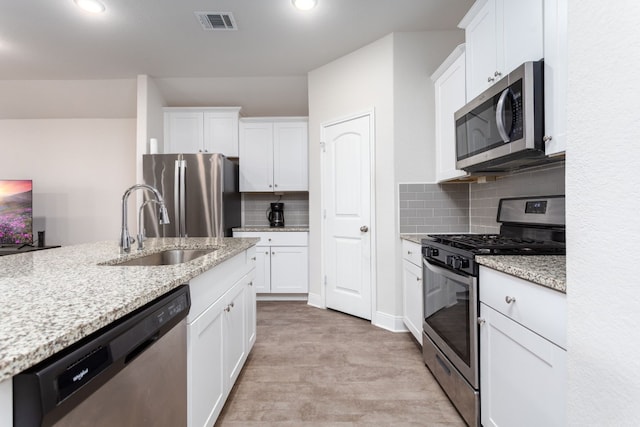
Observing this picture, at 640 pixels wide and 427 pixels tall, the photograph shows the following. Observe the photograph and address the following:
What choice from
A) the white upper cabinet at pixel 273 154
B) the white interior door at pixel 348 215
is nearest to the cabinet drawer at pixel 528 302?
the white interior door at pixel 348 215

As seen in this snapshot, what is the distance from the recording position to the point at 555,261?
4.00ft

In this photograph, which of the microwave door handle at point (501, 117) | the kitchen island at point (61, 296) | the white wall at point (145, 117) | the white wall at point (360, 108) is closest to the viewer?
the kitchen island at point (61, 296)

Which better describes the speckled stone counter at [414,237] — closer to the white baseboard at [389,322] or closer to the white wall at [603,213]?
the white baseboard at [389,322]

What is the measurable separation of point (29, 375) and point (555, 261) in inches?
60.8

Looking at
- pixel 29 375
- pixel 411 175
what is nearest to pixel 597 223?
pixel 29 375

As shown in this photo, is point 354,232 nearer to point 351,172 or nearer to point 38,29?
point 351,172

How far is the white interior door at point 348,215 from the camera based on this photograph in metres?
3.05

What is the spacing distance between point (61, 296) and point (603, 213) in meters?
1.20

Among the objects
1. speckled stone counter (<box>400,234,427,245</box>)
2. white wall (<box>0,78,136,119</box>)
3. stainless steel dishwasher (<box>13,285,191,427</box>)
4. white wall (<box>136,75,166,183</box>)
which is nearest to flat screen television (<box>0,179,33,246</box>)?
white wall (<box>0,78,136,119</box>)

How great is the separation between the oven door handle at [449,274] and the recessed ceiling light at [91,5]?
10.2 feet

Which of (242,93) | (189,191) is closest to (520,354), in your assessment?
(189,191)

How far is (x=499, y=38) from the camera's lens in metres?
1.73

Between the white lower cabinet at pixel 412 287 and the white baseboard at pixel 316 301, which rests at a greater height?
the white lower cabinet at pixel 412 287

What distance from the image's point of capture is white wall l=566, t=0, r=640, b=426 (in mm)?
527
